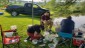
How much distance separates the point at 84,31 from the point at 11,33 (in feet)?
7.53

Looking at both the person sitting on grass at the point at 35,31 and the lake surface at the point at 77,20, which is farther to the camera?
the lake surface at the point at 77,20

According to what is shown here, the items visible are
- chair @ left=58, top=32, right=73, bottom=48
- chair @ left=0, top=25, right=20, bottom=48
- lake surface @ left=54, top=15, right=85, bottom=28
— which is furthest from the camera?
lake surface @ left=54, top=15, right=85, bottom=28

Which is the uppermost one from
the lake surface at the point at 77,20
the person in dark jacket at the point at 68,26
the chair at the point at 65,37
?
the person in dark jacket at the point at 68,26

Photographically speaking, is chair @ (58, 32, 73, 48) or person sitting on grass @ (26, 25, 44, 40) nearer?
chair @ (58, 32, 73, 48)

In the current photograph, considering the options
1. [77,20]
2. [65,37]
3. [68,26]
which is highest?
[68,26]

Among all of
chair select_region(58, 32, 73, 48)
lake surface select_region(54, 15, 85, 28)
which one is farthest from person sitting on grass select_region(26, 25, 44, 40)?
lake surface select_region(54, 15, 85, 28)

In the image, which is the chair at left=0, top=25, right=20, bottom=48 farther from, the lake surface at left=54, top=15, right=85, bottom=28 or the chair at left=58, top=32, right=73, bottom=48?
the lake surface at left=54, top=15, right=85, bottom=28

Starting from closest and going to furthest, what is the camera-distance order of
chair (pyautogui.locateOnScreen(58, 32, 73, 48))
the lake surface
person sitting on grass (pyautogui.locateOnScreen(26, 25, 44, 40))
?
1. chair (pyautogui.locateOnScreen(58, 32, 73, 48))
2. person sitting on grass (pyautogui.locateOnScreen(26, 25, 44, 40))
3. the lake surface

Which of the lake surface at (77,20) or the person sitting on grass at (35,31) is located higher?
the person sitting on grass at (35,31)

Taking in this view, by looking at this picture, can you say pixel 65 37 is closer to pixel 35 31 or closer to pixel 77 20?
pixel 35 31

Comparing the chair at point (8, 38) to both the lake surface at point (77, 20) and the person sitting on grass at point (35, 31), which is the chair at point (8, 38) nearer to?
the person sitting on grass at point (35, 31)

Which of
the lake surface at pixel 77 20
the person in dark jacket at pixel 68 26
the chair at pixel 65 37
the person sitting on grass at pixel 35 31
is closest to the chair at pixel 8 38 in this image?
the person sitting on grass at pixel 35 31

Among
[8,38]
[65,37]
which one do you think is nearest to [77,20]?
[65,37]

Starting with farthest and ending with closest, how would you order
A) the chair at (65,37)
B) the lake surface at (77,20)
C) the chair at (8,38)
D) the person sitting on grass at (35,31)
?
the lake surface at (77,20) → the person sitting on grass at (35,31) → the chair at (65,37) → the chair at (8,38)
